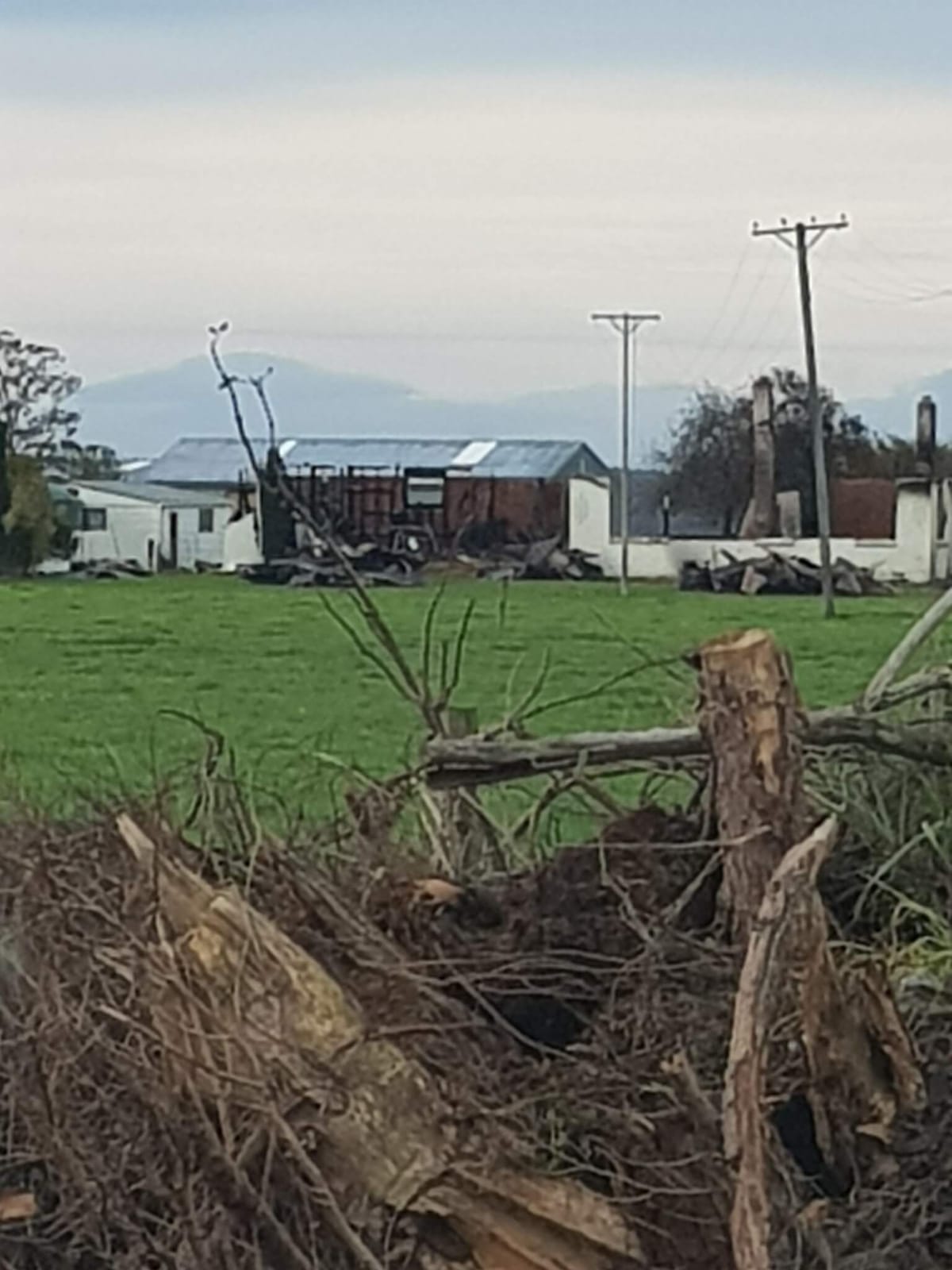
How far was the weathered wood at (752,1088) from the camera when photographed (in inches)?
151

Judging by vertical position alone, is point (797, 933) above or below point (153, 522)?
below

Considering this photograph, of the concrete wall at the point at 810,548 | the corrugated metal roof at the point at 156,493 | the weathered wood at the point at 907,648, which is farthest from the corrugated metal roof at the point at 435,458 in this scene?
the weathered wood at the point at 907,648

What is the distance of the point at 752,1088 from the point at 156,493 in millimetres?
59182

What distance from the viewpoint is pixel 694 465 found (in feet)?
180

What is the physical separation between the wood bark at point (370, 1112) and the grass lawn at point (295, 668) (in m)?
1.31

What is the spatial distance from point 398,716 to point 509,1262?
5703 mm

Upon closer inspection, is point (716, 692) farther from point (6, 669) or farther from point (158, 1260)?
point (6, 669)

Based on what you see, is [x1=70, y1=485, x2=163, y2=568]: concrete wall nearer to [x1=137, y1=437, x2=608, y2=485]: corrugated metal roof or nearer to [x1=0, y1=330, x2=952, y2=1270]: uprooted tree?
[x1=137, y1=437, x2=608, y2=485]: corrugated metal roof

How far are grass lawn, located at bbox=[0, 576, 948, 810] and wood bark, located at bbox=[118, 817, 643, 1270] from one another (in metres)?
1.31

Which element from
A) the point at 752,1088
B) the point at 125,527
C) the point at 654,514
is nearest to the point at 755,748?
the point at 752,1088

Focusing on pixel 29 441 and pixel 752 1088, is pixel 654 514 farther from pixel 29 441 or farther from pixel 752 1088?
pixel 752 1088

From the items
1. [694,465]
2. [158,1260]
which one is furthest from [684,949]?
[694,465]

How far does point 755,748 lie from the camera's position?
197 inches

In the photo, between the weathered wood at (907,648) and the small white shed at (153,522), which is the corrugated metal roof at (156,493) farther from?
the weathered wood at (907,648)
